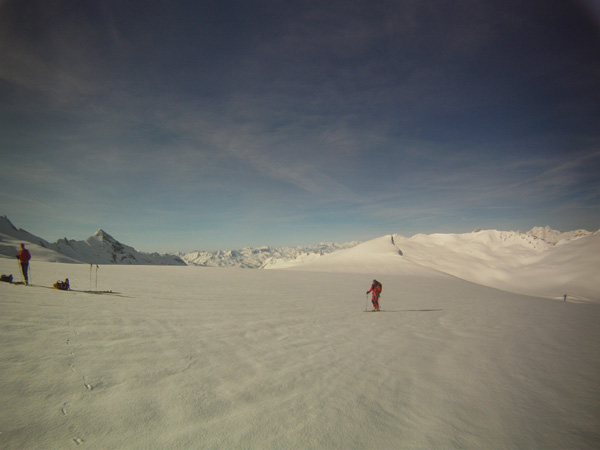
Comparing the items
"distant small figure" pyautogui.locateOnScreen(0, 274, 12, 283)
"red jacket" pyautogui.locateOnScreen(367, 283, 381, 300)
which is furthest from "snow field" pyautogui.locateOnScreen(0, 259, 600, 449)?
"red jacket" pyautogui.locateOnScreen(367, 283, 381, 300)

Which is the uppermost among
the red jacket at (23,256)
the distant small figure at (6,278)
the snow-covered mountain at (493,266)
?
the red jacket at (23,256)

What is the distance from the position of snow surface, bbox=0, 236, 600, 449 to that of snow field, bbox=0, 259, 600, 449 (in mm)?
28

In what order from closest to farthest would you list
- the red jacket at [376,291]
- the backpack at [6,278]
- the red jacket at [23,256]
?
the backpack at [6,278] → the red jacket at [23,256] → the red jacket at [376,291]

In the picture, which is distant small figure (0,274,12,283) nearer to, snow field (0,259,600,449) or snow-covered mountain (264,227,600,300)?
snow field (0,259,600,449)

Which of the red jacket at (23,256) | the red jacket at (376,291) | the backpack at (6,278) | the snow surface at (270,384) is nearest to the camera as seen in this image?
the snow surface at (270,384)

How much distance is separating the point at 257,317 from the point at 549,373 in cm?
957

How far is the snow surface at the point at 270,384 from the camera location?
3420mm

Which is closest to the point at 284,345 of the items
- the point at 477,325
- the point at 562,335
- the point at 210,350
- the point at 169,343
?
the point at 210,350

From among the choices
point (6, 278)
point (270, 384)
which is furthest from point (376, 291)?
point (6, 278)

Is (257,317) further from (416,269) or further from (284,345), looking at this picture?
(416,269)

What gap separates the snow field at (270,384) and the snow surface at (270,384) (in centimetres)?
3

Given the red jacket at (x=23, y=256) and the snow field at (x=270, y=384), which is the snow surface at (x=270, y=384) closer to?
the snow field at (x=270, y=384)

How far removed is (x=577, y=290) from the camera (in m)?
58.1

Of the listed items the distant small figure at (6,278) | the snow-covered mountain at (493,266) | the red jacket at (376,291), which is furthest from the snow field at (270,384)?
the snow-covered mountain at (493,266)
